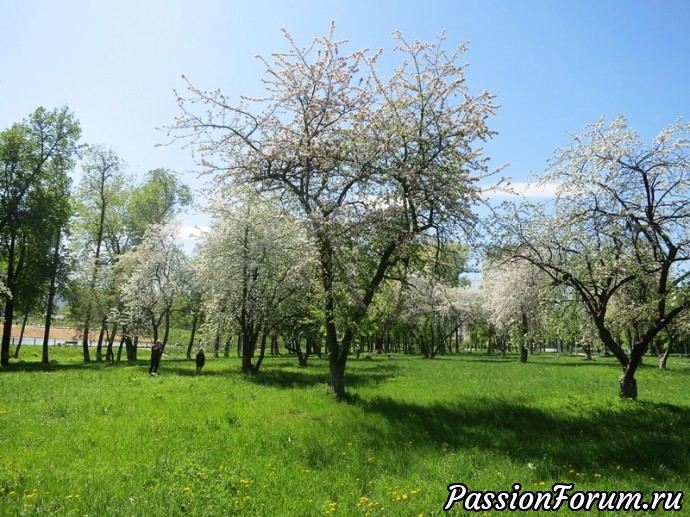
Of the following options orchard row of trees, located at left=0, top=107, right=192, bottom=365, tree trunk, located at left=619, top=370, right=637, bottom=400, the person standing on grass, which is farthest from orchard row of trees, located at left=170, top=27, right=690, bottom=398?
orchard row of trees, located at left=0, top=107, right=192, bottom=365

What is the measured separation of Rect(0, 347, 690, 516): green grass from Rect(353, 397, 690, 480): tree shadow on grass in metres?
0.05

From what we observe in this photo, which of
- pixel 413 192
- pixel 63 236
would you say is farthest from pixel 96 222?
pixel 413 192

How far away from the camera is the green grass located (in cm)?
708

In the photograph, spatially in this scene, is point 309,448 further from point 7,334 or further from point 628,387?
point 7,334

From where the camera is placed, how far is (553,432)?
12.1 meters

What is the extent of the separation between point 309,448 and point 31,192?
33097 millimetres

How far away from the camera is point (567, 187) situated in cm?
1666

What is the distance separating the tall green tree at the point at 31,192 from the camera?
106ft

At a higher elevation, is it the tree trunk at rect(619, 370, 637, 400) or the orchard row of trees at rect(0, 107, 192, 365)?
the orchard row of trees at rect(0, 107, 192, 365)

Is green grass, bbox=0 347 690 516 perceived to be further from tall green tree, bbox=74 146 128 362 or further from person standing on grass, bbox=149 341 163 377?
tall green tree, bbox=74 146 128 362

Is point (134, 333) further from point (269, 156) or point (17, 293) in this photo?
point (269, 156)

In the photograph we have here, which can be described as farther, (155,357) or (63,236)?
(63,236)

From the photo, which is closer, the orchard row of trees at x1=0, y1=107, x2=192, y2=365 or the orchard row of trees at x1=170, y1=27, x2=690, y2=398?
the orchard row of trees at x1=170, y1=27, x2=690, y2=398

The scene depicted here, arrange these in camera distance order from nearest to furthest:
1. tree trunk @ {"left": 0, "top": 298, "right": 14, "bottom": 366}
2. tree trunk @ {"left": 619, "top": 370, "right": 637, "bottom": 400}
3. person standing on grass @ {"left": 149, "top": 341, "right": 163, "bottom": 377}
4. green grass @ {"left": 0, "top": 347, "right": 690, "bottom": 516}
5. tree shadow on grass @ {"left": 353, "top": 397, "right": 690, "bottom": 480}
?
green grass @ {"left": 0, "top": 347, "right": 690, "bottom": 516} → tree shadow on grass @ {"left": 353, "top": 397, "right": 690, "bottom": 480} → tree trunk @ {"left": 619, "top": 370, "right": 637, "bottom": 400} → person standing on grass @ {"left": 149, "top": 341, "right": 163, "bottom": 377} → tree trunk @ {"left": 0, "top": 298, "right": 14, "bottom": 366}
